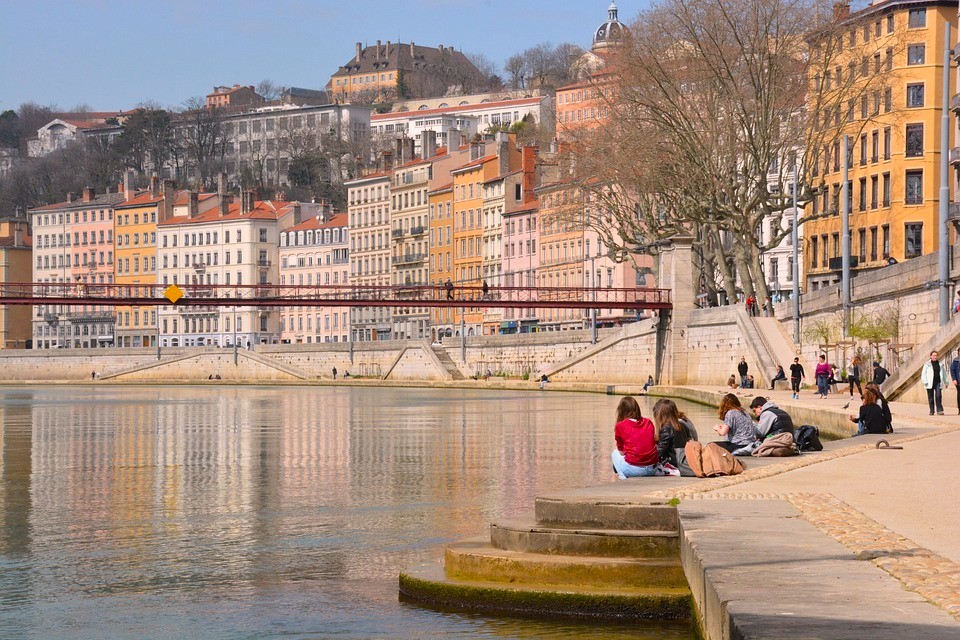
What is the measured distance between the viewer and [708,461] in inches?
→ 642

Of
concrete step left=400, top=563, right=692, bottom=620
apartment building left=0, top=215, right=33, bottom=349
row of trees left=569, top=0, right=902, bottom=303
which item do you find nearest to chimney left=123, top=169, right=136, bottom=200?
apartment building left=0, top=215, right=33, bottom=349

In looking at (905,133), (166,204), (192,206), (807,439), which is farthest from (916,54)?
(166,204)

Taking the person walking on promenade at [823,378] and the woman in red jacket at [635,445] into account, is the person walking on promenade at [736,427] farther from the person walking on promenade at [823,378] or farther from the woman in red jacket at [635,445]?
the person walking on promenade at [823,378]

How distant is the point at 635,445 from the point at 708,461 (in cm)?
72

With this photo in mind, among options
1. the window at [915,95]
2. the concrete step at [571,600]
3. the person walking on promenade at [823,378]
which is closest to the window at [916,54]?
the window at [915,95]

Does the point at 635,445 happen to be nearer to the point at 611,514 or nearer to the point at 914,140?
the point at 611,514

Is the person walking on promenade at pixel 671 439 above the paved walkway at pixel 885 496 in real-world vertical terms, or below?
above

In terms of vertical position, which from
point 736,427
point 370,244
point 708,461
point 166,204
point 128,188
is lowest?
point 708,461

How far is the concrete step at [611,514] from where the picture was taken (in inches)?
507

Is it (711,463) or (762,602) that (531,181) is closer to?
(711,463)

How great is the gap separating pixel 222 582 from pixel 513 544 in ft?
9.38

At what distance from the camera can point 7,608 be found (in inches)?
518

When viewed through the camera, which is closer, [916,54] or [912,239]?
[912,239]

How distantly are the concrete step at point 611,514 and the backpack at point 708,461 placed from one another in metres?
3.11
